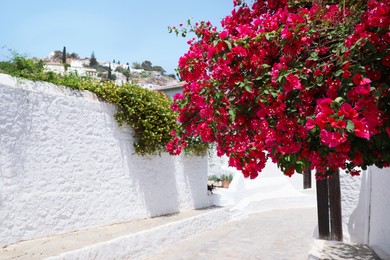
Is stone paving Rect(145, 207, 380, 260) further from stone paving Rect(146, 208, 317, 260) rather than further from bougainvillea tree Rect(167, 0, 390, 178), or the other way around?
bougainvillea tree Rect(167, 0, 390, 178)

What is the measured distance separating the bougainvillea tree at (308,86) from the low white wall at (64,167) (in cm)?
402

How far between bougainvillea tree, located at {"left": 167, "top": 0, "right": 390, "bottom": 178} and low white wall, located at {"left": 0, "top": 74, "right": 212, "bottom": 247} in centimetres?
402

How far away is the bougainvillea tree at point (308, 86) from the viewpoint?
2260 mm

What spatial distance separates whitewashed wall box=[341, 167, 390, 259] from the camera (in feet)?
20.3

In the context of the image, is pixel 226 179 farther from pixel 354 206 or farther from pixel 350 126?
pixel 350 126

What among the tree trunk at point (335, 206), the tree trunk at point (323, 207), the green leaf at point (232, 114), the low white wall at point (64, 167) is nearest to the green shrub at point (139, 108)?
the low white wall at point (64, 167)

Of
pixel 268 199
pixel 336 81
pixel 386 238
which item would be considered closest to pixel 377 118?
pixel 336 81

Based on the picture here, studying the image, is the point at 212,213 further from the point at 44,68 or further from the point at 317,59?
the point at 317,59

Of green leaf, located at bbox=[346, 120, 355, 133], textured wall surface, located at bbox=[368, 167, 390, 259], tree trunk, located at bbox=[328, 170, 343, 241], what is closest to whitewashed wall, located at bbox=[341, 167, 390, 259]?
textured wall surface, located at bbox=[368, 167, 390, 259]

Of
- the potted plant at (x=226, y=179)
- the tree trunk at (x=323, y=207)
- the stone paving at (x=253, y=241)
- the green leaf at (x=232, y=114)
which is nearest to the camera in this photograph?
the green leaf at (x=232, y=114)

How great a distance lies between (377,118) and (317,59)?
62 cm

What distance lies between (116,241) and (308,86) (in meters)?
4.74

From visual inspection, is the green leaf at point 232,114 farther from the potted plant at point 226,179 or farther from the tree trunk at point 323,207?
the potted plant at point 226,179

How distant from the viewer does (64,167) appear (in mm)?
6816
